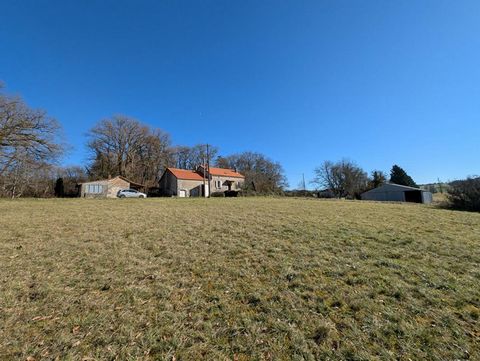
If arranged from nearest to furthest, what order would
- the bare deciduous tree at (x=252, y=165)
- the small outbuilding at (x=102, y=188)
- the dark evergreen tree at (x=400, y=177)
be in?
1. the small outbuilding at (x=102, y=188)
2. the dark evergreen tree at (x=400, y=177)
3. the bare deciduous tree at (x=252, y=165)

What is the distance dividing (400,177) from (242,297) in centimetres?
5711

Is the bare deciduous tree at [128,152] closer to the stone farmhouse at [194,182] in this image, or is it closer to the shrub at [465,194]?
the stone farmhouse at [194,182]

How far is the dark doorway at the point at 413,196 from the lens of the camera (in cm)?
3297

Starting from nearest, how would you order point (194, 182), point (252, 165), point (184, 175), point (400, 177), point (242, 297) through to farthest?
point (242, 297)
point (184, 175)
point (194, 182)
point (400, 177)
point (252, 165)

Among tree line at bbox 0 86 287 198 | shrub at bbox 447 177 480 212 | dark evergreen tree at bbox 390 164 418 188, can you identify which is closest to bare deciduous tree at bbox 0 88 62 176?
tree line at bbox 0 86 287 198

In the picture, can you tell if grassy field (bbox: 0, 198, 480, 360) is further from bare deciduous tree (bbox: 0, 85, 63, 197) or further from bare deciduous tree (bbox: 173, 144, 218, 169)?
bare deciduous tree (bbox: 173, 144, 218, 169)

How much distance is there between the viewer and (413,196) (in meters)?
33.8

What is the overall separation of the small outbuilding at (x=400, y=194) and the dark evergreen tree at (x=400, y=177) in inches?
526

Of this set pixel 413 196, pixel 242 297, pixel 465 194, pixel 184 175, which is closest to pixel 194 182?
pixel 184 175

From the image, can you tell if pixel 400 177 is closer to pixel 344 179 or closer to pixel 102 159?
pixel 344 179

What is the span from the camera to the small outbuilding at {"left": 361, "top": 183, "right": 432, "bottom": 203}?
108 ft

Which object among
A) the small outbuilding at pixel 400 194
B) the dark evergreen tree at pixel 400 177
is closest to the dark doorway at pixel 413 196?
the small outbuilding at pixel 400 194

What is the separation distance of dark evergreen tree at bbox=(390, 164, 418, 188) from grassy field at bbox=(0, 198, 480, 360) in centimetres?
4978

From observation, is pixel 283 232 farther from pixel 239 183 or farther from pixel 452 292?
pixel 239 183
